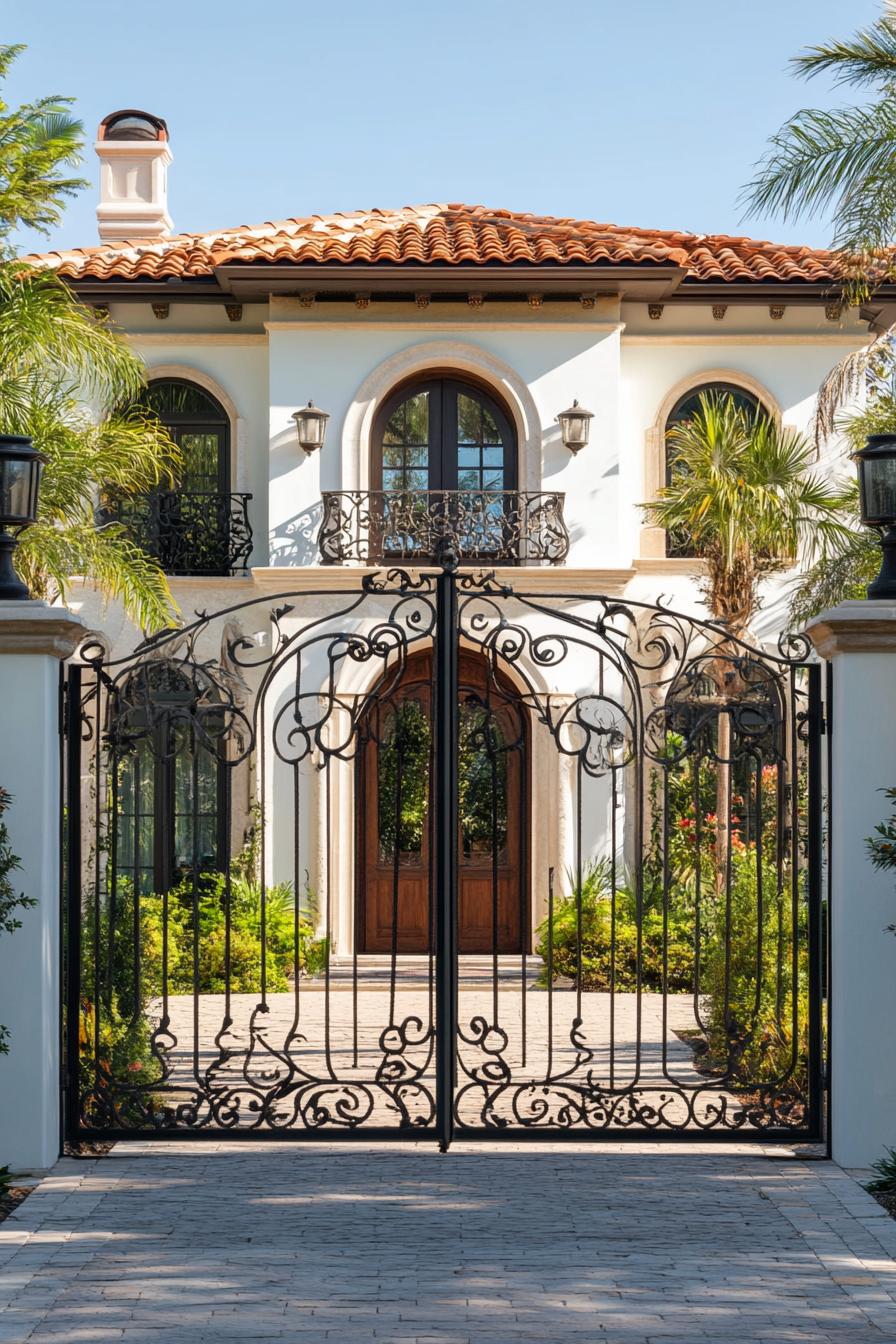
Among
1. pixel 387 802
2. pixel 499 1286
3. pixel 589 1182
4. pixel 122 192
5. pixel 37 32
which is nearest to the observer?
pixel 499 1286

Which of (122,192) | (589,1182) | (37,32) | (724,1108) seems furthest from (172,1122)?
(122,192)

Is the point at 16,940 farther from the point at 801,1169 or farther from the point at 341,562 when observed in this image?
the point at 341,562

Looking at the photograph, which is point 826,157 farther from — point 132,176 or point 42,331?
point 132,176

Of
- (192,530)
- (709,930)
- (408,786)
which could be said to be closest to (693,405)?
(408,786)

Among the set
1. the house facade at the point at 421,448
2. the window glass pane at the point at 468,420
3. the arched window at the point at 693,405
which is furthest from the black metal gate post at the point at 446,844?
the arched window at the point at 693,405

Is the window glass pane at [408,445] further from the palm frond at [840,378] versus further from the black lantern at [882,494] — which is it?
the black lantern at [882,494]

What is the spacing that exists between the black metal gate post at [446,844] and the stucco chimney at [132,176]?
1517 centimetres

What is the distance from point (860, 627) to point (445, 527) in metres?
10.5

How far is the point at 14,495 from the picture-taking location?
785 cm

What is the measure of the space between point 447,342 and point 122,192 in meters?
6.25

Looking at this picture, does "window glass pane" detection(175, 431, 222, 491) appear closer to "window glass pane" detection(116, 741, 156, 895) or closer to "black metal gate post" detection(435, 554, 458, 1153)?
"window glass pane" detection(116, 741, 156, 895)

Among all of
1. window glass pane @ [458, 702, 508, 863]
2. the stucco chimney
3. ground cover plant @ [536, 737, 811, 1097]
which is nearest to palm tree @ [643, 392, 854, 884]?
ground cover plant @ [536, 737, 811, 1097]

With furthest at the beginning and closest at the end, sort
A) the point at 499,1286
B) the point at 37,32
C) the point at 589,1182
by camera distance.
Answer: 1. the point at 37,32
2. the point at 589,1182
3. the point at 499,1286

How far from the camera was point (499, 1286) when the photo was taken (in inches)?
234
